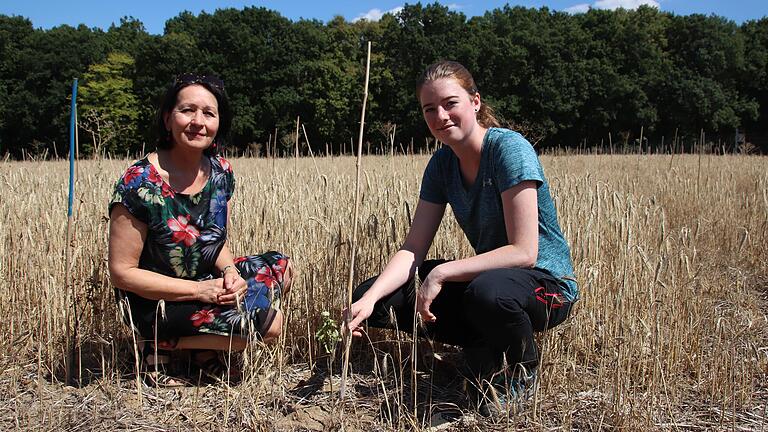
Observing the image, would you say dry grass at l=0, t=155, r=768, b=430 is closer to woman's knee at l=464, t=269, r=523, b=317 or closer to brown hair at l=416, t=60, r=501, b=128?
woman's knee at l=464, t=269, r=523, b=317

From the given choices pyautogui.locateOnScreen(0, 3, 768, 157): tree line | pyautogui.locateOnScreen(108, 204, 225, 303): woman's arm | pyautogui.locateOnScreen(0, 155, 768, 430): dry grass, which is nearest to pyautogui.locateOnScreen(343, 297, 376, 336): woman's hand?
pyautogui.locateOnScreen(0, 155, 768, 430): dry grass

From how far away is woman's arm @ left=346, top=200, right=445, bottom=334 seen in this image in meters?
1.84

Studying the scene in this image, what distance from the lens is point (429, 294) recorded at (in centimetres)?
179

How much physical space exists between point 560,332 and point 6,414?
74.1 inches

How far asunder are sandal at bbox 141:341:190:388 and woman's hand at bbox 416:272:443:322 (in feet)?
3.03

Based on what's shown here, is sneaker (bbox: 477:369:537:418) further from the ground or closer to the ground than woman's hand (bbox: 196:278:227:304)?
closer to the ground

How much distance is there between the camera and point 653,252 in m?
3.22

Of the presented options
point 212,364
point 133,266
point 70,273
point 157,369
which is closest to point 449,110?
point 133,266

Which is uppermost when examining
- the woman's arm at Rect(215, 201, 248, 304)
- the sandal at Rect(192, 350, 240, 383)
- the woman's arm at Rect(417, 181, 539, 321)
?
the woman's arm at Rect(417, 181, 539, 321)

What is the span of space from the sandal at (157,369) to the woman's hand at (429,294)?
0.92 metres

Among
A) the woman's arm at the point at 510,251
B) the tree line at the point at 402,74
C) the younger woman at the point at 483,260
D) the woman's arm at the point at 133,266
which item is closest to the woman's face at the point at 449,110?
the younger woman at the point at 483,260

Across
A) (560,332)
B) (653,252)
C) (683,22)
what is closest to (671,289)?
(560,332)

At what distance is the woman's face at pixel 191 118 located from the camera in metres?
1.95

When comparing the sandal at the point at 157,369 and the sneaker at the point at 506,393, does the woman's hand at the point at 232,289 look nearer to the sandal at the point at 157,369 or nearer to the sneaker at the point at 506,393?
the sandal at the point at 157,369
